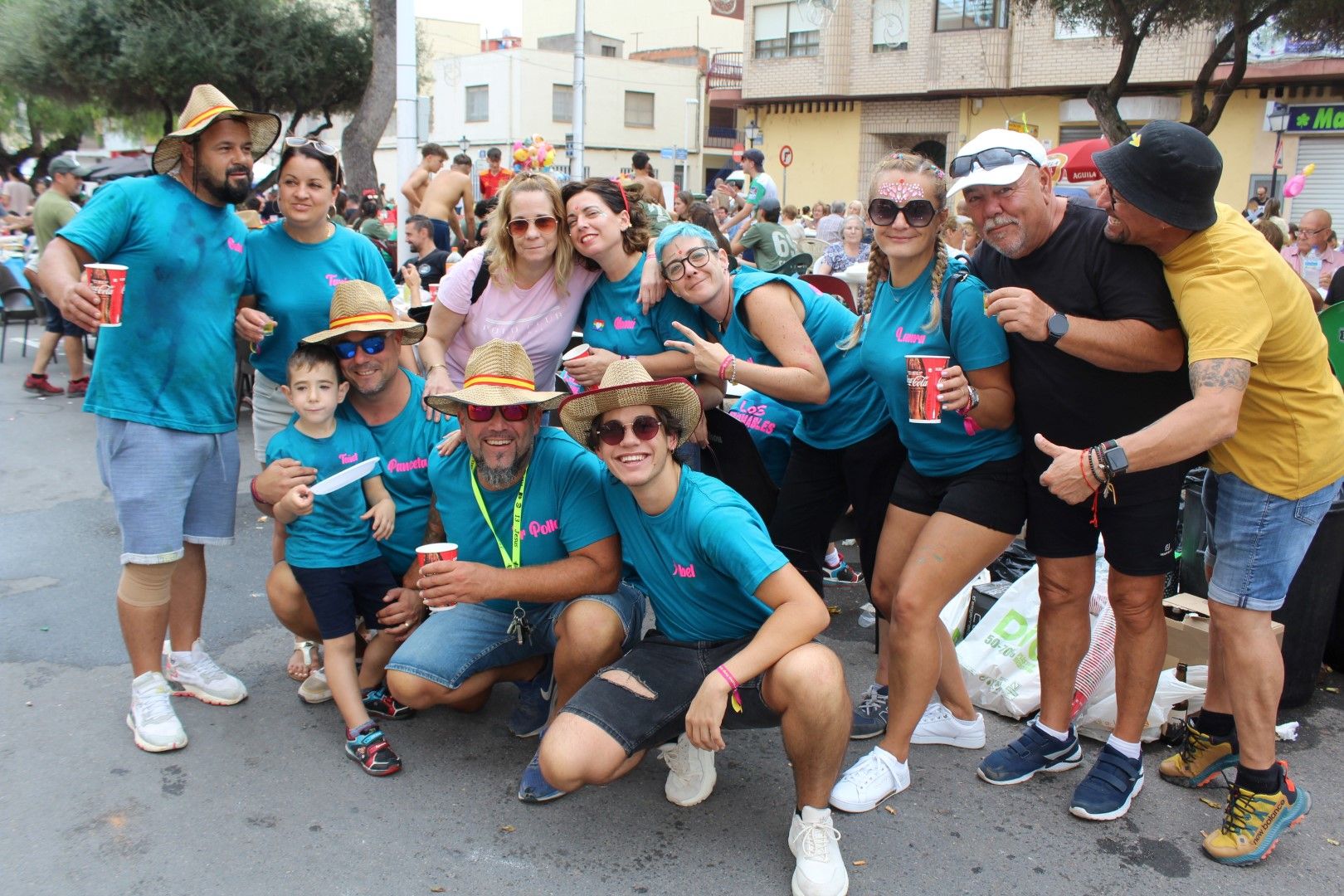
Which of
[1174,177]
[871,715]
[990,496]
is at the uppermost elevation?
[1174,177]

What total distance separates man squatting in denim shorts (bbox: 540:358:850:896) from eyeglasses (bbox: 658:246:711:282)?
0.63 m

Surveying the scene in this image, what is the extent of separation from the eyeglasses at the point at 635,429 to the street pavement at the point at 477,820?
122 centimetres

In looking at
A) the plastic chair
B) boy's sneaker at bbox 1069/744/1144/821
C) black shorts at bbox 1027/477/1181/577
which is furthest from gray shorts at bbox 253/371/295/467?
the plastic chair

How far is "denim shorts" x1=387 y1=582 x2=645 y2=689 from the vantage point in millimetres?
3480

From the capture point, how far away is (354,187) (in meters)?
18.8

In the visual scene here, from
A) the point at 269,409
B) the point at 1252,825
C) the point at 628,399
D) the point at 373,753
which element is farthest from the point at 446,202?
the point at 1252,825

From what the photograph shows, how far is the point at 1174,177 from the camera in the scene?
2732mm

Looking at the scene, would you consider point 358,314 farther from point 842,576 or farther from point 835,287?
point 835,287

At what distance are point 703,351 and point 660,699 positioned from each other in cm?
123

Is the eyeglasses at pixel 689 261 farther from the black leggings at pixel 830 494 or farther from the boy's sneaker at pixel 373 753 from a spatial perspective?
the boy's sneaker at pixel 373 753

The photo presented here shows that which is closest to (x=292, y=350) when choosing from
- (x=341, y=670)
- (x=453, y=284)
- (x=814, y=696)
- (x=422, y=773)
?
(x=453, y=284)

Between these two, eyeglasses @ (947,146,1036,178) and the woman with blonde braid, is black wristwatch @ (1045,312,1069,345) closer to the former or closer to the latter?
the woman with blonde braid

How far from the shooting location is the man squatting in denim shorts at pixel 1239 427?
2725 millimetres

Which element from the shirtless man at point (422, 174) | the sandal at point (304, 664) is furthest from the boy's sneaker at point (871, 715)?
the shirtless man at point (422, 174)
